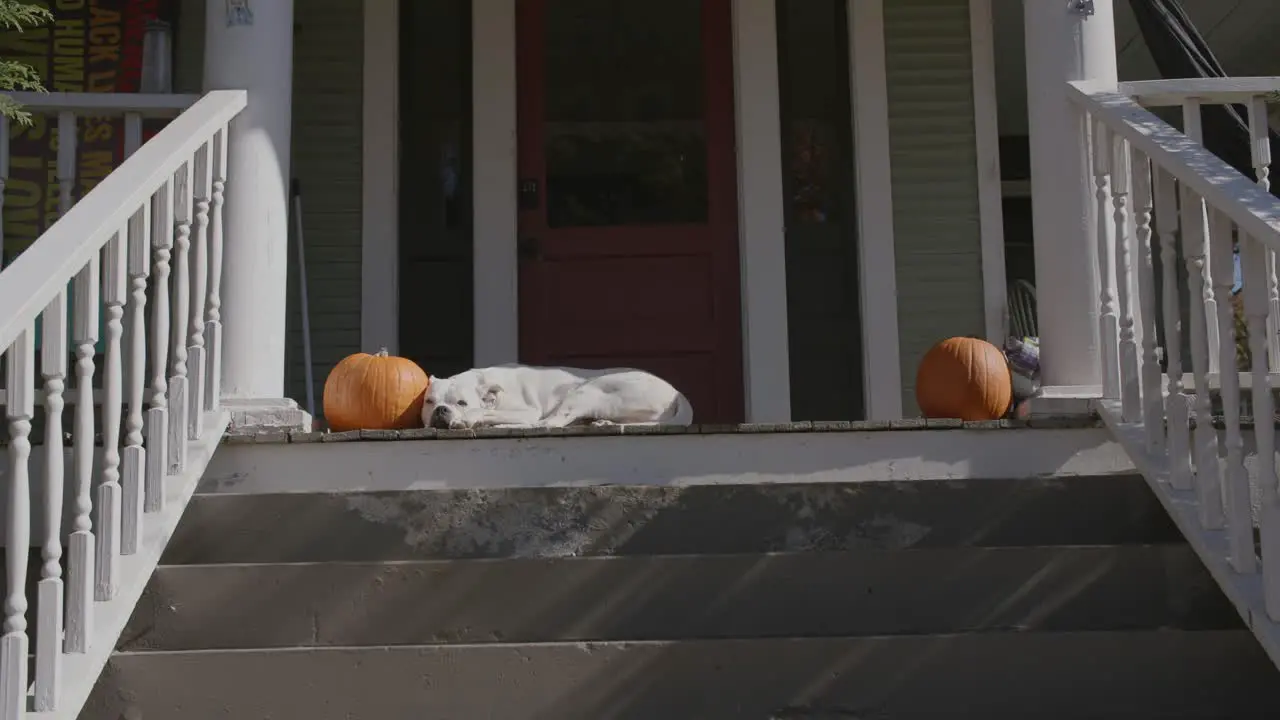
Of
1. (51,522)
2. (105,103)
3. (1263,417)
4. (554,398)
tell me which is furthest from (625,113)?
(51,522)

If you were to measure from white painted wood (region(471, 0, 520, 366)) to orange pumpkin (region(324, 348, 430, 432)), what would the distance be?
4.37ft

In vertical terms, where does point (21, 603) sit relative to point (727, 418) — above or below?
below

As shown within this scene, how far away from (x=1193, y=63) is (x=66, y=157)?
3.54 metres

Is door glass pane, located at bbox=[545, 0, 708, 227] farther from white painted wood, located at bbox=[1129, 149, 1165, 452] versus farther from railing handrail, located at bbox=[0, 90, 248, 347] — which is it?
white painted wood, located at bbox=[1129, 149, 1165, 452]

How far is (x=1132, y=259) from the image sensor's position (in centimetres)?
361

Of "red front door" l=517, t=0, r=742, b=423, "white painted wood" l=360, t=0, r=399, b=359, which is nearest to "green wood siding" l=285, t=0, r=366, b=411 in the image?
"white painted wood" l=360, t=0, r=399, b=359

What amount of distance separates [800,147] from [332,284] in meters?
1.90

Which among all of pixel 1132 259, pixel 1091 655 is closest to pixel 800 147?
pixel 1132 259

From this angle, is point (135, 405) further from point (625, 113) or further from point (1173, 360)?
point (625, 113)

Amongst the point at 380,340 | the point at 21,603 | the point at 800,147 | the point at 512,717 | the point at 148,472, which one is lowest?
the point at 512,717

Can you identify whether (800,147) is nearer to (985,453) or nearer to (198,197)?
(985,453)

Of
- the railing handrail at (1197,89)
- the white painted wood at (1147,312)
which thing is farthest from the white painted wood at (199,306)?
the railing handrail at (1197,89)

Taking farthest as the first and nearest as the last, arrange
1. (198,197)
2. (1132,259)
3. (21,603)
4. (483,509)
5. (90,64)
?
(90,64)
(1132,259)
(198,197)
(483,509)
(21,603)

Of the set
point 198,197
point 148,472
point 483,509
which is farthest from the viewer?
point 198,197
